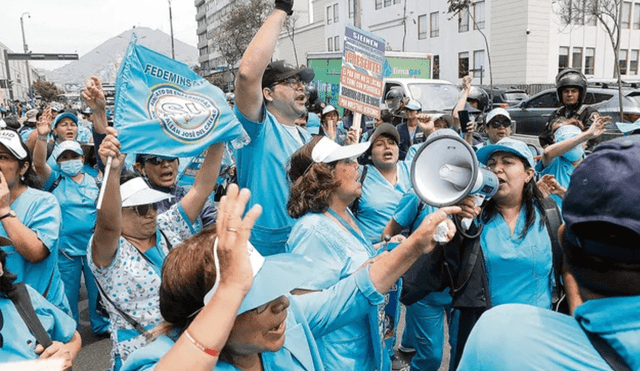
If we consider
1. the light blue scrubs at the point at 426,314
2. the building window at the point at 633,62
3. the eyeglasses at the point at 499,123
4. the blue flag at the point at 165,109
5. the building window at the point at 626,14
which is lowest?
the light blue scrubs at the point at 426,314

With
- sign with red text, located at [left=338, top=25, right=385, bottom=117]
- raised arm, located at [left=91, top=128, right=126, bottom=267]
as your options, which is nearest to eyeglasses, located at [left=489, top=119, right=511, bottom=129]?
sign with red text, located at [left=338, top=25, right=385, bottom=117]

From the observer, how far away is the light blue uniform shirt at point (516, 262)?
2.77 m

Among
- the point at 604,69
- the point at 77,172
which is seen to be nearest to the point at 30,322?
the point at 77,172

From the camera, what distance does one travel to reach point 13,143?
3.04 m

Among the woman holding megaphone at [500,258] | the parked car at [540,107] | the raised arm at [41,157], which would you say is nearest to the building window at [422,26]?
the parked car at [540,107]

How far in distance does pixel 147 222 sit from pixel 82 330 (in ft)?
10.1

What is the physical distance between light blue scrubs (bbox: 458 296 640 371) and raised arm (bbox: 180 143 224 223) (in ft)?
6.56

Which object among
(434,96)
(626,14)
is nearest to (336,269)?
(434,96)

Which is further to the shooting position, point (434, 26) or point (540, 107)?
point (434, 26)

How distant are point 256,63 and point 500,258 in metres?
1.67

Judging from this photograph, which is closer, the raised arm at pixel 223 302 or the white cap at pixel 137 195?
the raised arm at pixel 223 302

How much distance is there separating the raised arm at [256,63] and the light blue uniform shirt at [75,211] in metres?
2.70

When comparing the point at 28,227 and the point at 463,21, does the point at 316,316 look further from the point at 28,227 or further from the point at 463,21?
the point at 463,21

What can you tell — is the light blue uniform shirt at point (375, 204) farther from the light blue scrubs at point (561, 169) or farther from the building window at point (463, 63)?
the building window at point (463, 63)
